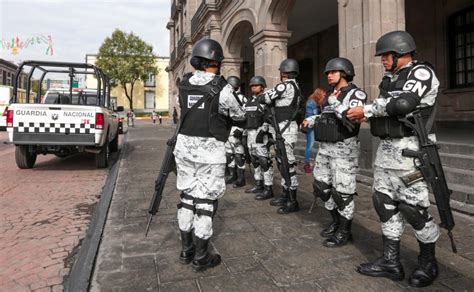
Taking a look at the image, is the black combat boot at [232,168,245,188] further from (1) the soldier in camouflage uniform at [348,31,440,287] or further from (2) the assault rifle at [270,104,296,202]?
(1) the soldier in camouflage uniform at [348,31,440,287]

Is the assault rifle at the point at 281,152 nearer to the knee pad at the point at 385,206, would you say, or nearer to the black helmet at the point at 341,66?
the black helmet at the point at 341,66

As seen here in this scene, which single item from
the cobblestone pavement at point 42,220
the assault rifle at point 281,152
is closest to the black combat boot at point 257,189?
the assault rifle at point 281,152

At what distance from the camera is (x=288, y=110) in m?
4.57

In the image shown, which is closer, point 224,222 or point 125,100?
point 224,222

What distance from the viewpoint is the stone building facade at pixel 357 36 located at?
598 cm

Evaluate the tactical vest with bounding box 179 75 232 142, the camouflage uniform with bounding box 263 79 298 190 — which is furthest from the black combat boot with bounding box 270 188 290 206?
the tactical vest with bounding box 179 75 232 142

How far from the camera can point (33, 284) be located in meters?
2.70

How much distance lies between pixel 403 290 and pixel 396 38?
1.79 meters

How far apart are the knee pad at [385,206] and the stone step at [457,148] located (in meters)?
3.50

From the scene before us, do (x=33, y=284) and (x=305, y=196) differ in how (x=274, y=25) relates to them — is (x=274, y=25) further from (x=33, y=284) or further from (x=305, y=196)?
(x=33, y=284)

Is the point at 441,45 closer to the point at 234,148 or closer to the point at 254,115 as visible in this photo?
the point at 234,148

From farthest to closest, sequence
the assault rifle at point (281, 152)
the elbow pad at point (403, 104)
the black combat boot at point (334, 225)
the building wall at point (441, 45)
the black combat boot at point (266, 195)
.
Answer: the building wall at point (441, 45) < the black combat boot at point (266, 195) < the assault rifle at point (281, 152) < the black combat boot at point (334, 225) < the elbow pad at point (403, 104)

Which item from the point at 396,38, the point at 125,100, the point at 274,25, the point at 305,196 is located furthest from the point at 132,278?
the point at 125,100

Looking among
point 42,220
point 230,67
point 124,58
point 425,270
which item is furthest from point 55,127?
point 124,58
